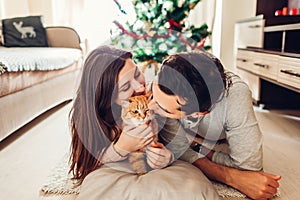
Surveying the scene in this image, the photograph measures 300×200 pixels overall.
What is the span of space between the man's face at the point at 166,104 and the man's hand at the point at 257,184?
31cm

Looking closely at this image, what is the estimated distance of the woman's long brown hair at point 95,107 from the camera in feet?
3.28

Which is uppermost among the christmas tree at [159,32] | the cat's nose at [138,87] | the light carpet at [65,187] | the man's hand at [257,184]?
the christmas tree at [159,32]

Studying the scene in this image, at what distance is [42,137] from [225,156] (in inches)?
40.4

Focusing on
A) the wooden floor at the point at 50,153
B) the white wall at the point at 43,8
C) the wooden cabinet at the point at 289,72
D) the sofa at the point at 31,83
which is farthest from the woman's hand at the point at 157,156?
the white wall at the point at 43,8

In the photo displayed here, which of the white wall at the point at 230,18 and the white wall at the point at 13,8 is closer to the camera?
the white wall at the point at 230,18

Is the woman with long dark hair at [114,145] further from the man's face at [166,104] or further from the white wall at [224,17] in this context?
the white wall at [224,17]

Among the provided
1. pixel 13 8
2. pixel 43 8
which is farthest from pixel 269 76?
pixel 13 8

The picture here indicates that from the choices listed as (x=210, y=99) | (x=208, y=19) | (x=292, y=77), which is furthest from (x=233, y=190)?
(x=208, y=19)

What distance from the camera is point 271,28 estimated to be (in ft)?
6.58

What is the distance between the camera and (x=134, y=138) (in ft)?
3.18

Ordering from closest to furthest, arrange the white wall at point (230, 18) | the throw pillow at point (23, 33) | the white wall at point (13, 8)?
the throw pillow at point (23, 33), the white wall at point (230, 18), the white wall at point (13, 8)

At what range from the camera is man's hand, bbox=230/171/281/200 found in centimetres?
99

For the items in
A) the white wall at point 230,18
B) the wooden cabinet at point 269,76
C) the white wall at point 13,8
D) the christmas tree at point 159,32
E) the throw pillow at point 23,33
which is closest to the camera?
the wooden cabinet at point 269,76

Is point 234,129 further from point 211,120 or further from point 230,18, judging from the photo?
point 230,18
